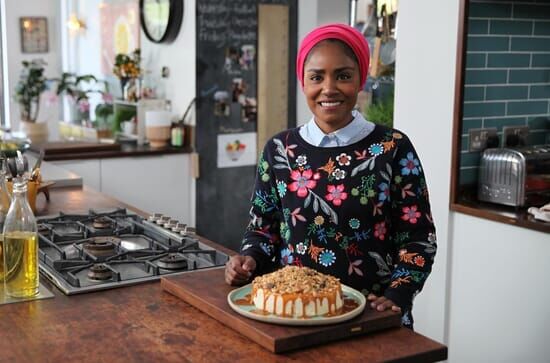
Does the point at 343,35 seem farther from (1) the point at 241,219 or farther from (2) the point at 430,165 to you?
(1) the point at 241,219

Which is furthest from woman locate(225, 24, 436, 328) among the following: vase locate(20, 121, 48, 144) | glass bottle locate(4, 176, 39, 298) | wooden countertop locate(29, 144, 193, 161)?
vase locate(20, 121, 48, 144)

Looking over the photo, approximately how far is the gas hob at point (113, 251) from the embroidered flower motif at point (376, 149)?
61 cm

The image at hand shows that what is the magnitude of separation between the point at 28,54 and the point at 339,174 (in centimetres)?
689

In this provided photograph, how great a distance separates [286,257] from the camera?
2125 mm

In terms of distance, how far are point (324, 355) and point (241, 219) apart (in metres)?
3.90

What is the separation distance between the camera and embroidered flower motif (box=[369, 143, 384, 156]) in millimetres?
2008

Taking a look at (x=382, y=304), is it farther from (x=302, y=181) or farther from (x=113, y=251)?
(x=113, y=251)

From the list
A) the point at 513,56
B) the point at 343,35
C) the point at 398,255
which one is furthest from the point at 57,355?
the point at 513,56

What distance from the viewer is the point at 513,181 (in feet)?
10.5

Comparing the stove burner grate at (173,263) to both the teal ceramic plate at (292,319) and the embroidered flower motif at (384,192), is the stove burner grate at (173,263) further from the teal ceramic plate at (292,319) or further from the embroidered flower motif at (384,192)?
the embroidered flower motif at (384,192)

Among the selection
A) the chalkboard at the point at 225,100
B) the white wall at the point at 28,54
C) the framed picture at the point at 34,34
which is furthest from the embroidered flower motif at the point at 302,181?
the framed picture at the point at 34,34

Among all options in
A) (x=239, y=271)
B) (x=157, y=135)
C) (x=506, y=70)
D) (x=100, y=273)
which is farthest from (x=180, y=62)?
(x=239, y=271)

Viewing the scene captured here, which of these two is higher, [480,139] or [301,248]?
[480,139]

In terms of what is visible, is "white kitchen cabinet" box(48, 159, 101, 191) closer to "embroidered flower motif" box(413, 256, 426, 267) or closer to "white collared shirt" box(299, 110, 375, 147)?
"white collared shirt" box(299, 110, 375, 147)
